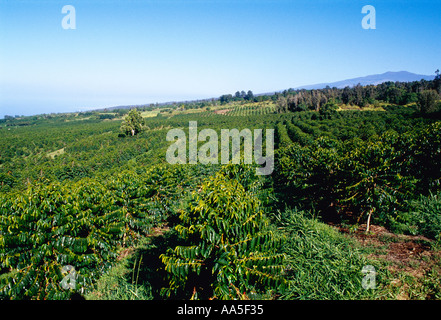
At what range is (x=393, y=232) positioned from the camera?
269 inches

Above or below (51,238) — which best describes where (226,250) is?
above

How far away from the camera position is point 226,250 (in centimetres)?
374

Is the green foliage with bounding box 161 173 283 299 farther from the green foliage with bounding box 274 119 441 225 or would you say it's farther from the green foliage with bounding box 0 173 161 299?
the green foliage with bounding box 274 119 441 225

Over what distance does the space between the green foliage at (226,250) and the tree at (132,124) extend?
7064cm

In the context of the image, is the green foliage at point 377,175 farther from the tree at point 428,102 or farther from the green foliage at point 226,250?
the tree at point 428,102

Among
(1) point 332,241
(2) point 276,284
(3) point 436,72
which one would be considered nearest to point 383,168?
(1) point 332,241

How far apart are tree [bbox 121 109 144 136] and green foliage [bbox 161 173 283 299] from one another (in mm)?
70643

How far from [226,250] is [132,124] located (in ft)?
238

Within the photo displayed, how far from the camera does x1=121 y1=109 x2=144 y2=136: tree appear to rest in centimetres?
6850

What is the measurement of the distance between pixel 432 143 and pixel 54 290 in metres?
12.9
